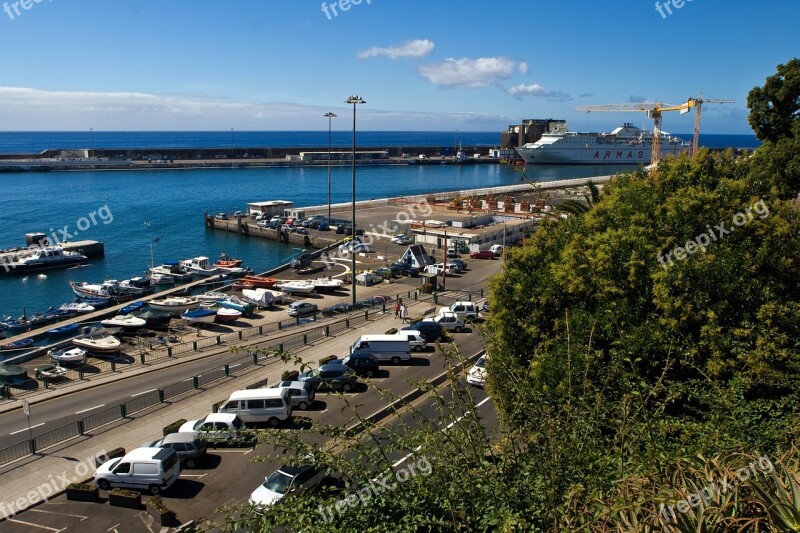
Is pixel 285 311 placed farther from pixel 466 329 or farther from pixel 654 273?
pixel 654 273

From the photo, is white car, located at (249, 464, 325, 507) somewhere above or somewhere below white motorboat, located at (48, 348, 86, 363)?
above

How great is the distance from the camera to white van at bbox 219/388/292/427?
15.3 metres

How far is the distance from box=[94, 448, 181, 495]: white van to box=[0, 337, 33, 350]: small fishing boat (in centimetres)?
1791

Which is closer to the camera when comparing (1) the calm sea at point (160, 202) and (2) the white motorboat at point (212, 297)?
(2) the white motorboat at point (212, 297)

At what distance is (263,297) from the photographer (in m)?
31.7

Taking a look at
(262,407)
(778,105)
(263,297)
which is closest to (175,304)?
(263,297)

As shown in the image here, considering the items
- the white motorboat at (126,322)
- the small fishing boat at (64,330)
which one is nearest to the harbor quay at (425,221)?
the white motorboat at (126,322)

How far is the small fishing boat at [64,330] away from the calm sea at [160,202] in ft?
29.6

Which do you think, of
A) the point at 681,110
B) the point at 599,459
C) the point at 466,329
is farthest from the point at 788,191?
the point at 681,110

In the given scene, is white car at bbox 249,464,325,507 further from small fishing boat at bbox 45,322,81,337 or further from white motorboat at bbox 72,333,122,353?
small fishing boat at bbox 45,322,81,337

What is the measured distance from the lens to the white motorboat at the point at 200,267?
144 feet

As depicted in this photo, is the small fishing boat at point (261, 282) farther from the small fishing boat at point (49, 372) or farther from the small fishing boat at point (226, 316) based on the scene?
the small fishing boat at point (49, 372)

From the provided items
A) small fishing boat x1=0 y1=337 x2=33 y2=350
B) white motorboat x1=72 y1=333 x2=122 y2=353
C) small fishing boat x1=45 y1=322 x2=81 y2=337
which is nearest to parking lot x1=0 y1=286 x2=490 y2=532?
white motorboat x1=72 y1=333 x2=122 y2=353

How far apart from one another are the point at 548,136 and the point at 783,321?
130 m
